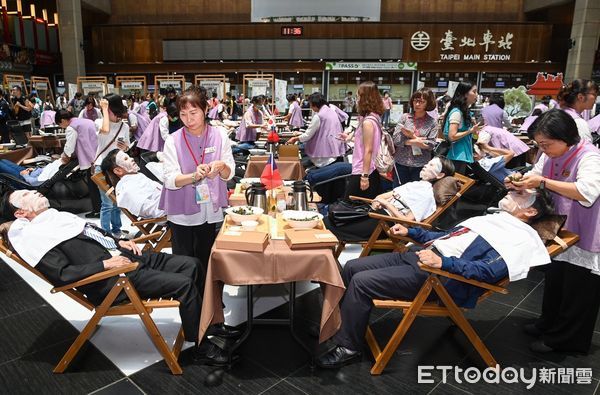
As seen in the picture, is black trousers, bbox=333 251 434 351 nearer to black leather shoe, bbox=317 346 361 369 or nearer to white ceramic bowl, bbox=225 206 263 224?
black leather shoe, bbox=317 346 361 369

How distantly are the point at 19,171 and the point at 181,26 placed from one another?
1516cm

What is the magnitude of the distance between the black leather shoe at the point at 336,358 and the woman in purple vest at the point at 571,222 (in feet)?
3.84

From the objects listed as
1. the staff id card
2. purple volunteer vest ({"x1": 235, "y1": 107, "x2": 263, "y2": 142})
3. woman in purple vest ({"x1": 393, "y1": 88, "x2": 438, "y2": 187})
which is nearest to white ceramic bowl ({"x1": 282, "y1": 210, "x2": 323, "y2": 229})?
the staff id card

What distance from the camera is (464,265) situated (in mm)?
2082

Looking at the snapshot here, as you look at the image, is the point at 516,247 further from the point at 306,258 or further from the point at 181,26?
the point at 181,26

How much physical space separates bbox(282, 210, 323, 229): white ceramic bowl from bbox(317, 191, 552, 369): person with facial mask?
14.8 inches

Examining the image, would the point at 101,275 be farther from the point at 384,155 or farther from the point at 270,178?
Result: the point at 384,155

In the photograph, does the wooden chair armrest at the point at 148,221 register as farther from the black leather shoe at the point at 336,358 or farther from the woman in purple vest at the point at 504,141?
the woman in purple vest at the point at 504,141

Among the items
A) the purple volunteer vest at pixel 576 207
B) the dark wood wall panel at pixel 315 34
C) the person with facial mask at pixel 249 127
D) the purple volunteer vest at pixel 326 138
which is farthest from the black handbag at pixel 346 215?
the dark wood wall panel at pixel 315 34

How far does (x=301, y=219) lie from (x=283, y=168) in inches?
99.4

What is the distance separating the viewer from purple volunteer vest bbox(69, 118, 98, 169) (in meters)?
4.61

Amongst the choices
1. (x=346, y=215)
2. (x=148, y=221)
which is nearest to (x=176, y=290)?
(x=148, y=221)

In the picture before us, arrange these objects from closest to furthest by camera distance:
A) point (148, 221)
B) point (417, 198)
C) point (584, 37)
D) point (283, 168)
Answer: point (417, 198) < point (148, 221) < point (283, 168) < point (584, 37)

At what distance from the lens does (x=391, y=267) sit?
240cm
